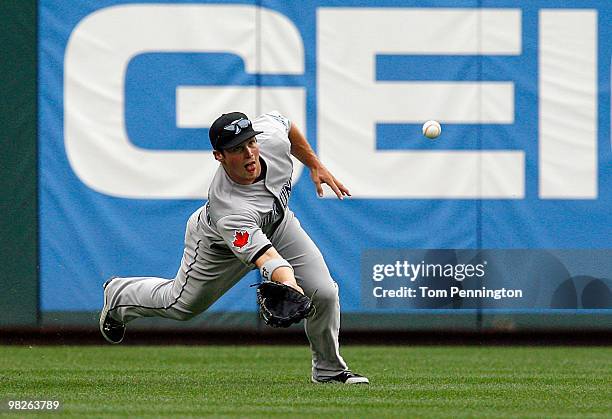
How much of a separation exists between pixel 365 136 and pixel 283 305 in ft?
14.7

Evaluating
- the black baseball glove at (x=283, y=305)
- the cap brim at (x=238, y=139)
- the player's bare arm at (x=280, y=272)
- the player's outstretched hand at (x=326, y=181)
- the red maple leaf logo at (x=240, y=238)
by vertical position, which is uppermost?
the cap brim at (x=238, y=139)

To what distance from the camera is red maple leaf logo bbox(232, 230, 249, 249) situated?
6.55 metres

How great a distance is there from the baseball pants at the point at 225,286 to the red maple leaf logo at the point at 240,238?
534 millimetres

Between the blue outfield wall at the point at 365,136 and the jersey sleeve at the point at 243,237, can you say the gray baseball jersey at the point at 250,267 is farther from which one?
the blue outfield wall at the point at 365,136

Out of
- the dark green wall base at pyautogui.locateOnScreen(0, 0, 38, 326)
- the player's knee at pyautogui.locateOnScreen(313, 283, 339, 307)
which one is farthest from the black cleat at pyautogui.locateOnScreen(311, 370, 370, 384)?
the dark green wall base at pyautogui.locateOnScreen(0, 0, 38, 326)

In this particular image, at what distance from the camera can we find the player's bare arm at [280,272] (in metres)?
6.34

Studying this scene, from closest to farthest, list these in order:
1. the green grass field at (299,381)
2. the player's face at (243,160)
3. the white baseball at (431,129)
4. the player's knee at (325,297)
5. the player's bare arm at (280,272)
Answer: the green grass field at (299,381) < the player's bare arm at (280,272) < the player's face at (243,160) < the player's knee at (325,297) < the white baseball at (431,129)

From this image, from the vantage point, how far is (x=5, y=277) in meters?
10.6

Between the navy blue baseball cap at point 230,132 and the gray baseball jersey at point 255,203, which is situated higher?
the navy blue baseball cap at point 230,132

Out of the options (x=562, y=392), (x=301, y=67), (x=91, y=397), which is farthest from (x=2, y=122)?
(x=562, y=392)

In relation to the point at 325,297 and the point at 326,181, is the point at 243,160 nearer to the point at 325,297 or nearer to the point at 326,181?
A: the point at 326,181

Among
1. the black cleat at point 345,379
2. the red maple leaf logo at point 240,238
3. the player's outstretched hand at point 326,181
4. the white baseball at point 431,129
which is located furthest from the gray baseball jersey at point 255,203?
the white baseball at point 431,129

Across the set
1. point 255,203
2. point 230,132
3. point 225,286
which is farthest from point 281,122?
point 225,286

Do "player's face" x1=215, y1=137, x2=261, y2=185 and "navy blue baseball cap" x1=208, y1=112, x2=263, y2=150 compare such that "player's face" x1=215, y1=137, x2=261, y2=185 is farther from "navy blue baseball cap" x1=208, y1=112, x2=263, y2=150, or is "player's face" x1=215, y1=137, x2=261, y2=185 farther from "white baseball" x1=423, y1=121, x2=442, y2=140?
"white baseball" x1=423, y1=121, x2=442, y2=140
